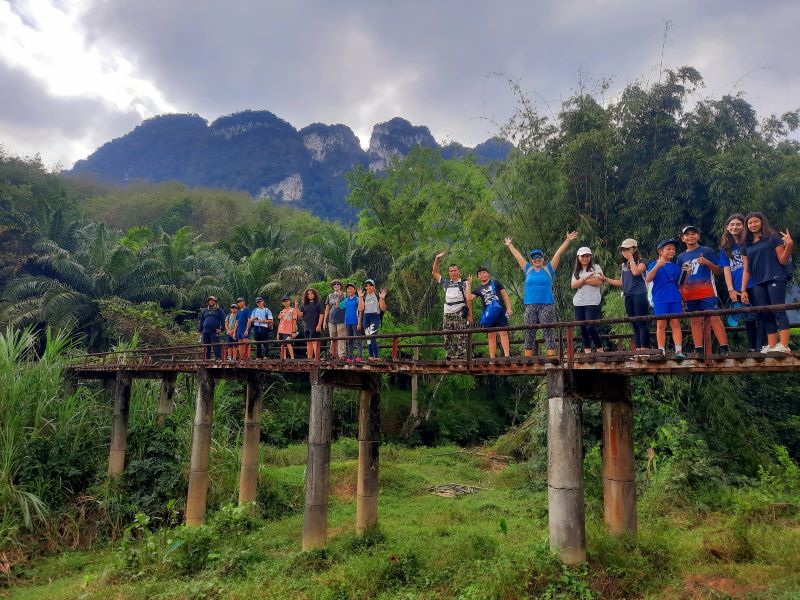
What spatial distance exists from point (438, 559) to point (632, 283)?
615 cm

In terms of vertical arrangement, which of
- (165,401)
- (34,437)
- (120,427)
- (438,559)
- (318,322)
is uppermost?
(318,322)

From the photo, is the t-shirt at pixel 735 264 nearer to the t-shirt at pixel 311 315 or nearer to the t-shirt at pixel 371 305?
the t-shirt at pixel 371 305

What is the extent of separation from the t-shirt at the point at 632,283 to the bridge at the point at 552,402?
0.94 meters

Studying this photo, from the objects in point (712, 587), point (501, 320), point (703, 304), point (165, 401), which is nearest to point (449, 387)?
point (165, 401)

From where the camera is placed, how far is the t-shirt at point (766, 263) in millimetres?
6688

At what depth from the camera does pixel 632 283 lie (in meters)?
8.27

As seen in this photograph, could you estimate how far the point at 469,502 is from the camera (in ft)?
55.6

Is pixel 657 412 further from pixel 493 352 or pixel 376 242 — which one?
pixel 376 242

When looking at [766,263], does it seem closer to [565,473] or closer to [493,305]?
[565,473]

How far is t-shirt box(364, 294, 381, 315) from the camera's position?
1195 cm

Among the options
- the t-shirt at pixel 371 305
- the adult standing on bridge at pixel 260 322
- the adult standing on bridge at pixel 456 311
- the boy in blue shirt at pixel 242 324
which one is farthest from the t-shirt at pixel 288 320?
the adult standing on bridge at pixel 456 311

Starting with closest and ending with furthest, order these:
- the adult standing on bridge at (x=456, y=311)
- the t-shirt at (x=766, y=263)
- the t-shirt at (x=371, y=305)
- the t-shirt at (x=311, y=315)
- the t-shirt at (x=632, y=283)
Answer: the t-shirt at (x=766, y=263) → the t-shirt at (x=632, y=283) → the adult standing on bridge at (x=456, y=311) → the t-shirt at (x=371, y=305) → the t-shirt at (x=311, y=315)

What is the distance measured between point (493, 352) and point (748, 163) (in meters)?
11.6

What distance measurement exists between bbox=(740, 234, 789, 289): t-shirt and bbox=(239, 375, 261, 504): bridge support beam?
40.2 ft
